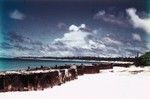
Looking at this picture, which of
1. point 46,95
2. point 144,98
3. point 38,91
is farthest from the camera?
point 38,91

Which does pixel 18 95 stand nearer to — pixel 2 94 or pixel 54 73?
pixel 2 94

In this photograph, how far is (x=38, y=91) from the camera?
48.1 ft

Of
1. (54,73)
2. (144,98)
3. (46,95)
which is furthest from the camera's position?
(54,73)

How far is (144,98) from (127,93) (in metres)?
1.40

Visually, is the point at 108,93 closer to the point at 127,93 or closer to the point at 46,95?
the point at 127,93

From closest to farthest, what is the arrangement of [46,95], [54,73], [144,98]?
[144,98] → [46,95] → [54,73]

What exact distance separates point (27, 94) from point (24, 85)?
126 cm

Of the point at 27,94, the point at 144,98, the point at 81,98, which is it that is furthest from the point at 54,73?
the point at 144,98

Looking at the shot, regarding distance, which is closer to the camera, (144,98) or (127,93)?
(144,98)

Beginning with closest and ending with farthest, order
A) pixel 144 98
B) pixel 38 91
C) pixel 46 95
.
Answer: pixel 144 98
pixel 46 95
pixel 38 91

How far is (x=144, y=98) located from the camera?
12336mm

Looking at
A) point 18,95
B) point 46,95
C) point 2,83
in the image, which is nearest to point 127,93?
point 46,95

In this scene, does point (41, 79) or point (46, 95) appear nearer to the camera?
point (46, 95)

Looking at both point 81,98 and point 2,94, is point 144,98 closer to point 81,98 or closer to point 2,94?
point 81,98
